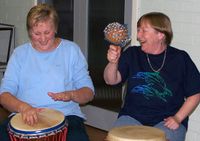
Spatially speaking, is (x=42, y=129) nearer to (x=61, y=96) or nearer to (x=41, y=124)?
(x=41, y=124)

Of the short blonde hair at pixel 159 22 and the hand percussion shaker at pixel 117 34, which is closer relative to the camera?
the hand percussion shaker at pixel 117 34

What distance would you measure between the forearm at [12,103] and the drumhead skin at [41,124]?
59 mm

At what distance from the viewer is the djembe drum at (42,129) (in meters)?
1.94

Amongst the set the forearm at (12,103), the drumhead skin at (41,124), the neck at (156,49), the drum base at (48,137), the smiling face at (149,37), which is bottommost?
the drum base at (48,137)

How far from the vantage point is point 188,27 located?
3023mm

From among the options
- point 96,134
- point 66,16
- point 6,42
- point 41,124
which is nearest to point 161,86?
point 41,124

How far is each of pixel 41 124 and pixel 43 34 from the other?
19.7 inches

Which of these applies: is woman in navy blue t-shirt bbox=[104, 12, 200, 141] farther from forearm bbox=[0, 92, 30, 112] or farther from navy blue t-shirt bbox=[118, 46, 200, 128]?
forearm bbox=[0, 92, 30, 112]

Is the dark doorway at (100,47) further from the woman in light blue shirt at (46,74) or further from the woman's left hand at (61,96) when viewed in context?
the woman's left hand at (61,96)

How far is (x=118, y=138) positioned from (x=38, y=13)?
773 mm

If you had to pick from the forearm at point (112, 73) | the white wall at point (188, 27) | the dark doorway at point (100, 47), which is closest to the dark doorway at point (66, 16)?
the dark doorway at point (100, 47)

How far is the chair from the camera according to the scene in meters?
4.83

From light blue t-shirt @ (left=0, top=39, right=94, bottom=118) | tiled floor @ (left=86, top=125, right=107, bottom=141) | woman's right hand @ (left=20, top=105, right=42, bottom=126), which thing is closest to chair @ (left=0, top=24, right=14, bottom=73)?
tiled floor @ (left=86, top=125, right=107, bottom=141)

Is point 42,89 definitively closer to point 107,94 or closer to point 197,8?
point 197,8
